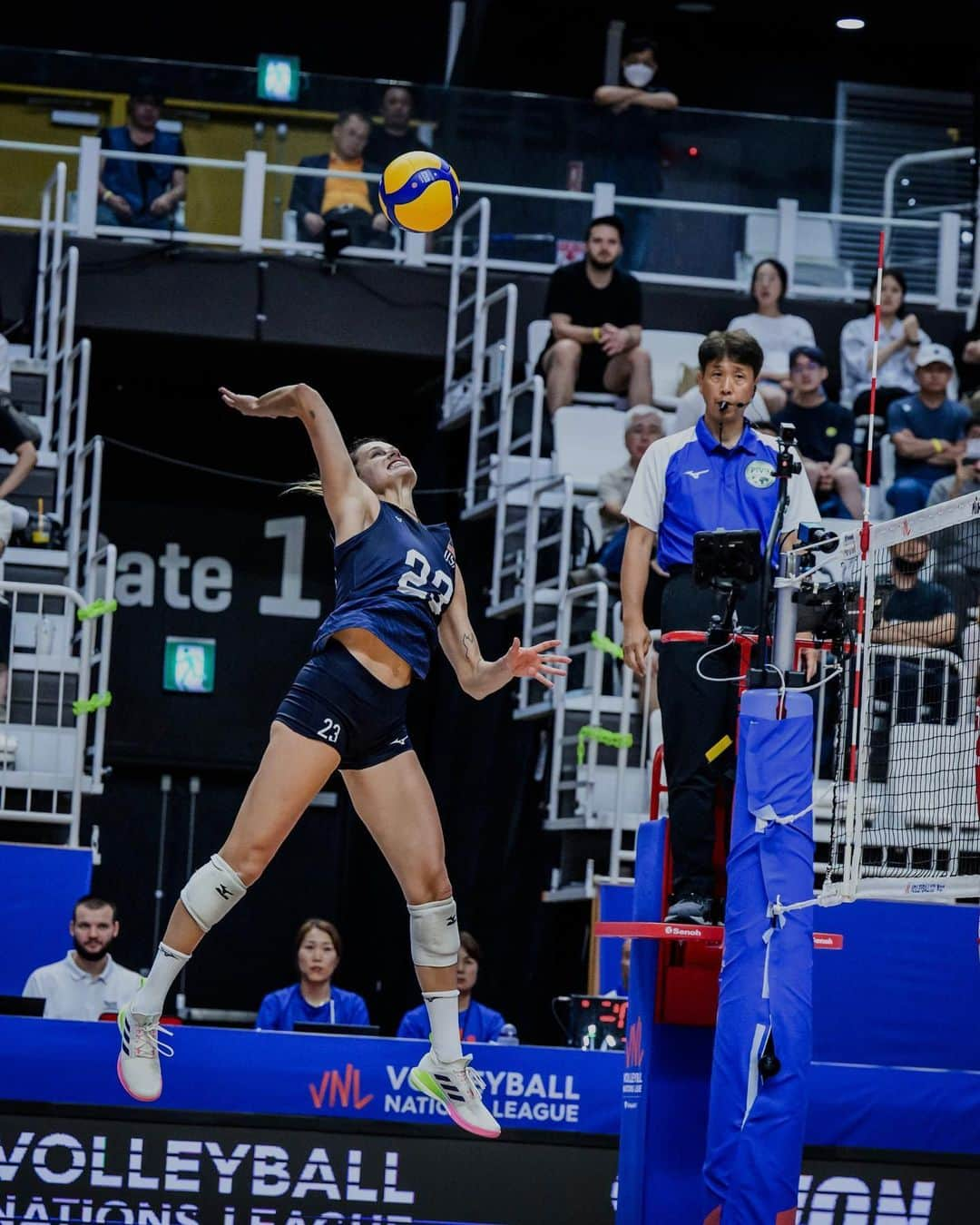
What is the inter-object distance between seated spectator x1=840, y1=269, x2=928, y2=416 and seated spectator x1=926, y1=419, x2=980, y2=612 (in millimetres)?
990

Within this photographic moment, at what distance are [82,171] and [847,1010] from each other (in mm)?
7513

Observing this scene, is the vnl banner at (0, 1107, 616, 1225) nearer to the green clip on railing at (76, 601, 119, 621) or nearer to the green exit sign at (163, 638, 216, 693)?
the green clip on railing at (76, 601, 119, 621)

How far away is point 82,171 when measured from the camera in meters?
13.7

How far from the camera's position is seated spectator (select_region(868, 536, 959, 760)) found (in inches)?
367

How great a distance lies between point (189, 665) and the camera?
15.5 metres

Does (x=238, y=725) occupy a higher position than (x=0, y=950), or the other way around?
(x=238, y=725)

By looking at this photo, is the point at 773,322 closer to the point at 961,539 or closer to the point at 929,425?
the point at 929,425

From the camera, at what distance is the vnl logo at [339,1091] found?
7750 mm

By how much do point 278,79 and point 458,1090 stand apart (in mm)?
9040

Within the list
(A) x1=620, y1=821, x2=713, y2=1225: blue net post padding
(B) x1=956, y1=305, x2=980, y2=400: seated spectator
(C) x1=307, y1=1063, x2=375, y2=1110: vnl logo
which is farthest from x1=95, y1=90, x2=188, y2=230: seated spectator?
(A) x1=620, y1=821, x2=713, y2=1225: blue net post padding

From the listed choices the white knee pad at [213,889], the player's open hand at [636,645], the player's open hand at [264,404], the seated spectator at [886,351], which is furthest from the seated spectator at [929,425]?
the white knee pad at [213,889]

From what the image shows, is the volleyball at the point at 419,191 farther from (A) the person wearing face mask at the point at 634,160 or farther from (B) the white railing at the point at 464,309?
(A) the person wearing face mask at the point at 634,160

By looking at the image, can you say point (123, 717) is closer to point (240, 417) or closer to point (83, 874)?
Result: point (240, 417)

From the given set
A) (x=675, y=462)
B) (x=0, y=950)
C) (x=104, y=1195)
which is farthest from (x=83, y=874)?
(x=675, y=462)
